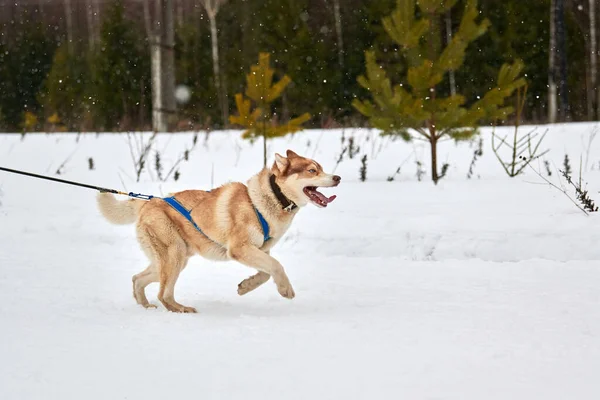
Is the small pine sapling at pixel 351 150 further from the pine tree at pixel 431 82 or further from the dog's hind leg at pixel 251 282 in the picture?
the dog's hind leg at pixel 251 282

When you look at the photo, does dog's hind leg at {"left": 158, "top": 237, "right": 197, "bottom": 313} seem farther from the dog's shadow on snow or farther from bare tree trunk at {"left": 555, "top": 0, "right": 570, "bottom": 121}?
bare tree trunk at {"left": 555, "top": 0, "right": 570, "bottom": 121}

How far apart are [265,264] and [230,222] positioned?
1.43ft

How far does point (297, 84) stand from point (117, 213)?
832 inches

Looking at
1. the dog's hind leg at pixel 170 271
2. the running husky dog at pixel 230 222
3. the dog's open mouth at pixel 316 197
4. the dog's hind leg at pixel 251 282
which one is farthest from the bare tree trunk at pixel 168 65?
the dog's open mouth at pixel 316 197

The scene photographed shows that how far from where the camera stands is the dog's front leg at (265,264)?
4.77m

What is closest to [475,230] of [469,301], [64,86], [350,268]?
[350,268]

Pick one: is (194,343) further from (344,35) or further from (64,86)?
(64,86)

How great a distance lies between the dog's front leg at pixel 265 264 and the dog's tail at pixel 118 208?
976 millimetres

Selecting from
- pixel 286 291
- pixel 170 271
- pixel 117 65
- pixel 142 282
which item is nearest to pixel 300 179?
pixel 286 291

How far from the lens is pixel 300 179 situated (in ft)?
16.1

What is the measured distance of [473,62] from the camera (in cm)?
2516

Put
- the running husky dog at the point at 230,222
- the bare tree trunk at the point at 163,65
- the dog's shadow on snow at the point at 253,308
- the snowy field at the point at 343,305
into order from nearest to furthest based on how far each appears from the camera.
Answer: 1. the snowy field at the point at 343,305
2. the dog's shadow on snow at the point at 253,308
3. the running husky dog at the point at 230,222
4. the bare tree trunk at the point at 163,65

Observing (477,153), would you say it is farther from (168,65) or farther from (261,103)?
(168,65)

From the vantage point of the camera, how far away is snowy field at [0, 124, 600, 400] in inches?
130
